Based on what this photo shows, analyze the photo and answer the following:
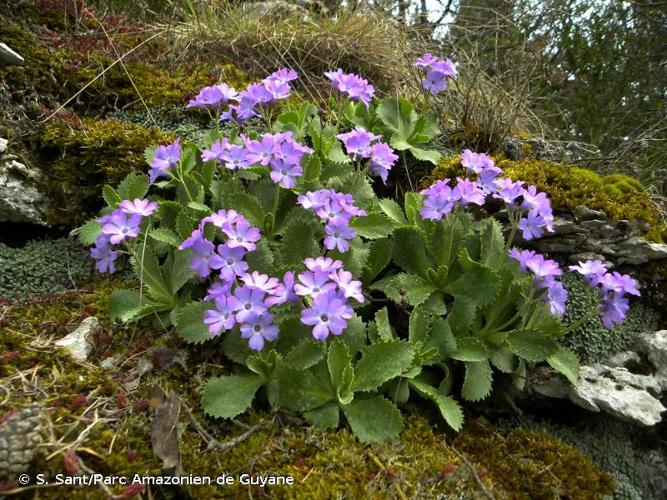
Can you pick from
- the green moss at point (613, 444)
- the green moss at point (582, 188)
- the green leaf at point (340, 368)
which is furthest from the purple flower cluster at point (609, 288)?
the green leaf at point (340, 368)

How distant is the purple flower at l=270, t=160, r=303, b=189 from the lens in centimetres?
232

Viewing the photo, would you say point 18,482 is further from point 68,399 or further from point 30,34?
point 30,34

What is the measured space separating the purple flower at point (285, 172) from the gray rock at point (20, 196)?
1.38 m

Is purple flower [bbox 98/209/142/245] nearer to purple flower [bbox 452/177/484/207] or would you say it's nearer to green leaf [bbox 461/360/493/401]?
purple flower [bbox 452/177/484/207]

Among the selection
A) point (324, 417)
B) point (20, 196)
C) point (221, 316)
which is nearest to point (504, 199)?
point (324, 417)

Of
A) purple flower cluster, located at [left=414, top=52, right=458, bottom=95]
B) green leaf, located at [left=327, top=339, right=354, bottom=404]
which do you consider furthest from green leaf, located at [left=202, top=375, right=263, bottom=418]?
purple flower cluster, located at [left=414, top=52, right=458, bottom=95]

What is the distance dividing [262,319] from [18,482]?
843 mm

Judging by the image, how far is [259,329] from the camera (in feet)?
6.42

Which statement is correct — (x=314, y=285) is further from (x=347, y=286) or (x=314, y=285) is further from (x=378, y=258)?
(x=378, y=258)

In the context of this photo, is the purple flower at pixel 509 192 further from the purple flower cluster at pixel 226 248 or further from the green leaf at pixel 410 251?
the purple flower cluster at pixel 226 248

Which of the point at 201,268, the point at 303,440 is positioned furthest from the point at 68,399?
the point at 303,440

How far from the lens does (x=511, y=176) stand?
9.88 feet

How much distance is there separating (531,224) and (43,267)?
2.29 m

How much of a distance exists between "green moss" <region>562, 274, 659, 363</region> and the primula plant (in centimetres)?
23
